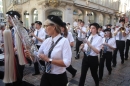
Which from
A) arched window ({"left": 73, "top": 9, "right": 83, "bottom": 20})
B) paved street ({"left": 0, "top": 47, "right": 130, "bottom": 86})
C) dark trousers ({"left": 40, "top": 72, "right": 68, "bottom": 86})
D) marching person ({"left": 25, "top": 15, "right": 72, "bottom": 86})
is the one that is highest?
arched window ({"left": 73, "top": 9, "right": 83, "bottom": 20})

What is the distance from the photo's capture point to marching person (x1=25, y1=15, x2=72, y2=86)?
2.20 metres

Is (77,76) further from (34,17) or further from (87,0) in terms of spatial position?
(87,0)

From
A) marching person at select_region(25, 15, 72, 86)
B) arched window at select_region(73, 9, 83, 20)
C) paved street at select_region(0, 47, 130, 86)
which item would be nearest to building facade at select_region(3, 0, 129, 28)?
arched window at select_region(73, 9, 83, 20)

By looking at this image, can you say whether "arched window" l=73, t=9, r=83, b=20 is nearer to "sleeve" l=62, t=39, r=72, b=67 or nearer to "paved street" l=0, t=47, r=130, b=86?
"paved street" l=0, t=47, r=130, b=86

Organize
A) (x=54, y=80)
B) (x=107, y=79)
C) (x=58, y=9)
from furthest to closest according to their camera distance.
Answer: (x=58, y=9) → (x=107, y=79) → (x=54, y=80)

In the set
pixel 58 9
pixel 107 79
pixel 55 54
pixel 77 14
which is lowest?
pixel 107 79

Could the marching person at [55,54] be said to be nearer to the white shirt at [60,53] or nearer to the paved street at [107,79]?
the white shirt at [60,53]

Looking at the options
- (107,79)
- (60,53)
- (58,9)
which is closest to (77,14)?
(58,9)

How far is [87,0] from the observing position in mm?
22844

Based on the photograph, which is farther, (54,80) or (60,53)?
(54,80)

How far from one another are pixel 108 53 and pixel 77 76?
4.99ft

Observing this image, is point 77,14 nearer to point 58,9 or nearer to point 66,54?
point 58,9

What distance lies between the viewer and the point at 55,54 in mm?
2271

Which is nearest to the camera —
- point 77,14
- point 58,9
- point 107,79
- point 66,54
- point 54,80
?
point 66,54
